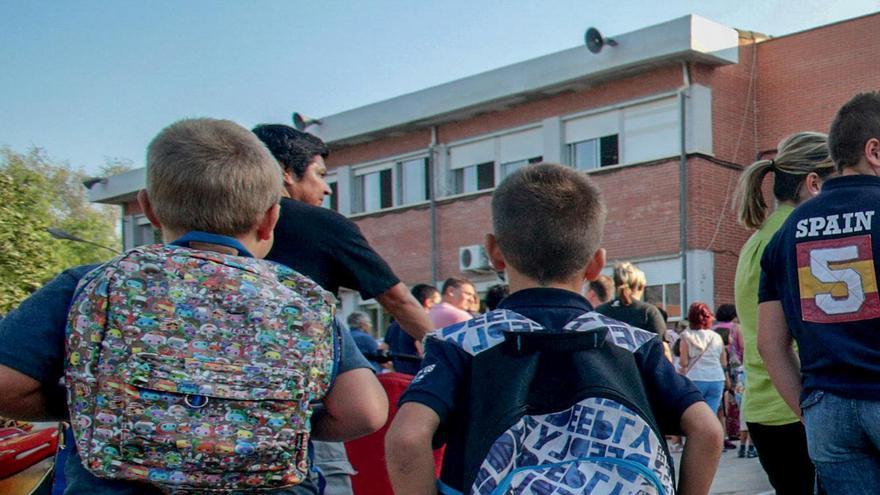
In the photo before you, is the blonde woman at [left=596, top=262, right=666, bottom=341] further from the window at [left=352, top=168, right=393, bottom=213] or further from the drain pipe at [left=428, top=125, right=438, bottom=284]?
the window at [left=352, top=168, right=393, bottom=213]

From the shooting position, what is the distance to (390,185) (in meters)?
25.1

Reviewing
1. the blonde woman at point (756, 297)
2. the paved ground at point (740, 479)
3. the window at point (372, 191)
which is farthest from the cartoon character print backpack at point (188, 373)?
the window at point (372, 191)

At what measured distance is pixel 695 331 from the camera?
11922 mm

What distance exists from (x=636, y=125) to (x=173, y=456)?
18.5 m

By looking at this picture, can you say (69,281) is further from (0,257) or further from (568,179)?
(0,257)

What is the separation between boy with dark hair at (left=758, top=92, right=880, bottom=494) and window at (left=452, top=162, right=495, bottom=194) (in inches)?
755

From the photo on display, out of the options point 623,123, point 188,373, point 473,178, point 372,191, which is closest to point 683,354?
point 623,123

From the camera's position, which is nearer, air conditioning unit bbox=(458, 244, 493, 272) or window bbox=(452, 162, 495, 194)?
air conditioning unit bbox=(458, 244, 493, 272)

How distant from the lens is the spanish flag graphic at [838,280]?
3.00 metres

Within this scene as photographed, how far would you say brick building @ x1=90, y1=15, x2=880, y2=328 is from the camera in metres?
18.8

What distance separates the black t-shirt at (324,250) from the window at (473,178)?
1901 centimetres

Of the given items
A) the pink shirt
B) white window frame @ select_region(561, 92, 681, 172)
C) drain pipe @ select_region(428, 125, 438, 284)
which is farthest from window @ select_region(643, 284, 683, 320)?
the pink shirt

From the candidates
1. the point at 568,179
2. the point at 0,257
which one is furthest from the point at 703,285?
the point at 568,179

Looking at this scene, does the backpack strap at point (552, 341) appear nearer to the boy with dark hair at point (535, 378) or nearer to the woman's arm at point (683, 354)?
the boy with dark hair at point (535, 378)
